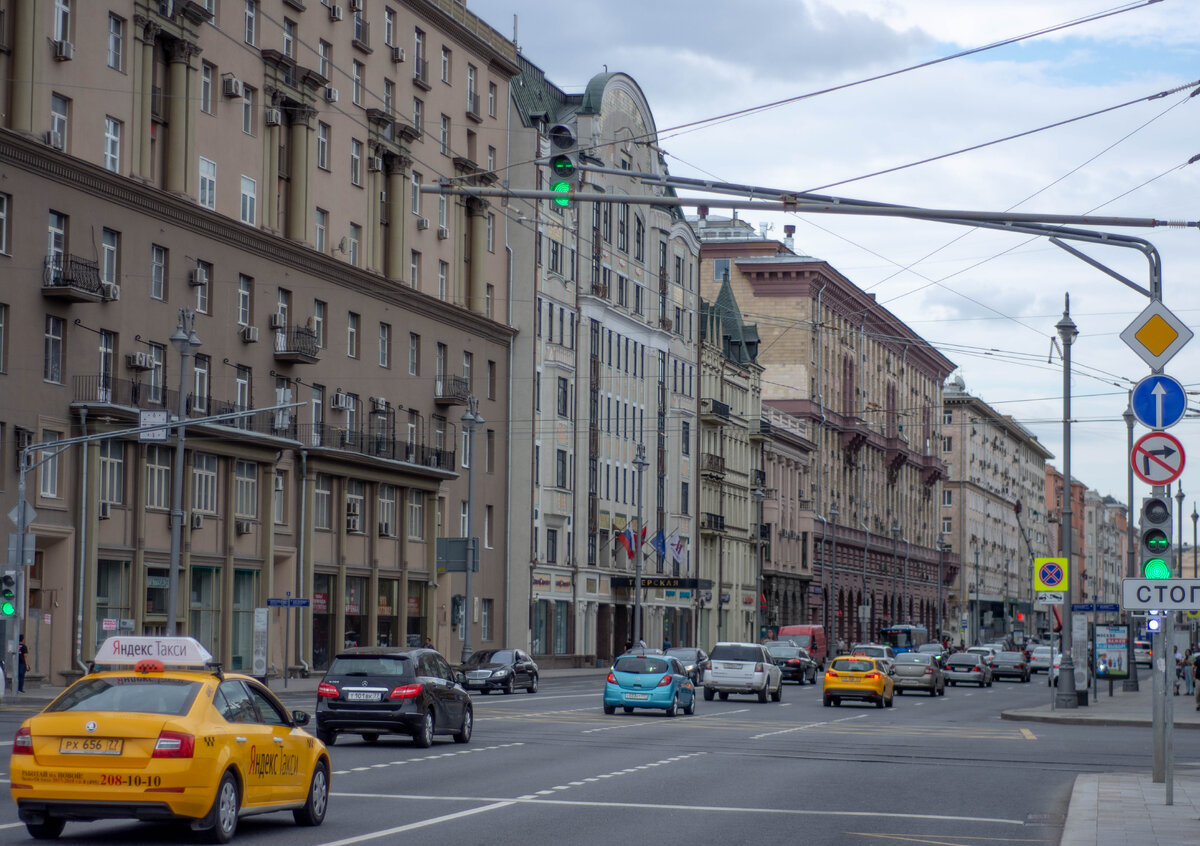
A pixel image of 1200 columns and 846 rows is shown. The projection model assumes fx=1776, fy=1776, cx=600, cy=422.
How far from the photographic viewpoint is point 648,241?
290 feet

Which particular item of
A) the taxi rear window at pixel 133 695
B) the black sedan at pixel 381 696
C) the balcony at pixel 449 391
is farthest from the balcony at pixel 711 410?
the taxi rear window at pixel 133 695

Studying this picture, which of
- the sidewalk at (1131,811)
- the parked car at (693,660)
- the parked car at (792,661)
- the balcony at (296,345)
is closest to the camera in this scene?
the sidewalk at (1131,811)

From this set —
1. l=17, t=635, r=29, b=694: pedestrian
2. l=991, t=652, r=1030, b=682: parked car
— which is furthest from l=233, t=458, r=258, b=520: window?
l=991, t=652, r=1030, b=682: parked car

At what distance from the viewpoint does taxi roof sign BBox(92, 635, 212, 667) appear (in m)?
16.0

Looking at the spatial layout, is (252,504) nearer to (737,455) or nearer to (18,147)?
(18,147)

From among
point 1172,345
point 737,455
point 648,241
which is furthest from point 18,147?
point 737,455

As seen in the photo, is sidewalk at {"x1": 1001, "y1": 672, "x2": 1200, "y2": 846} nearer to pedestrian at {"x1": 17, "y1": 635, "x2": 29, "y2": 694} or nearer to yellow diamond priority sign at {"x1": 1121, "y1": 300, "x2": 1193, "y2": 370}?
yellow diamond priority sign at {"x1": 1121, "y1": 300, "x2": 1193, "y2": 370}

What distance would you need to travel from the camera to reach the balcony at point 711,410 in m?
94.2

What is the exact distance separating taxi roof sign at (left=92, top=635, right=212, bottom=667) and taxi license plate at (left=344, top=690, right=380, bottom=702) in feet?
32.0

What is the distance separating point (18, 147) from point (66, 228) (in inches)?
118

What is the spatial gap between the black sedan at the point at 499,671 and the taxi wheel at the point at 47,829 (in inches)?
1492

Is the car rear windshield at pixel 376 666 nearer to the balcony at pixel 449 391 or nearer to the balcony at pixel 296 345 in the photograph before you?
the balcony at pixel 296 345

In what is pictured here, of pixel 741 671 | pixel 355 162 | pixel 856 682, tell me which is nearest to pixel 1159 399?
pixel 856 682

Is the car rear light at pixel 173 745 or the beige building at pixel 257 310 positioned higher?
the beige building at pixel 257 310
